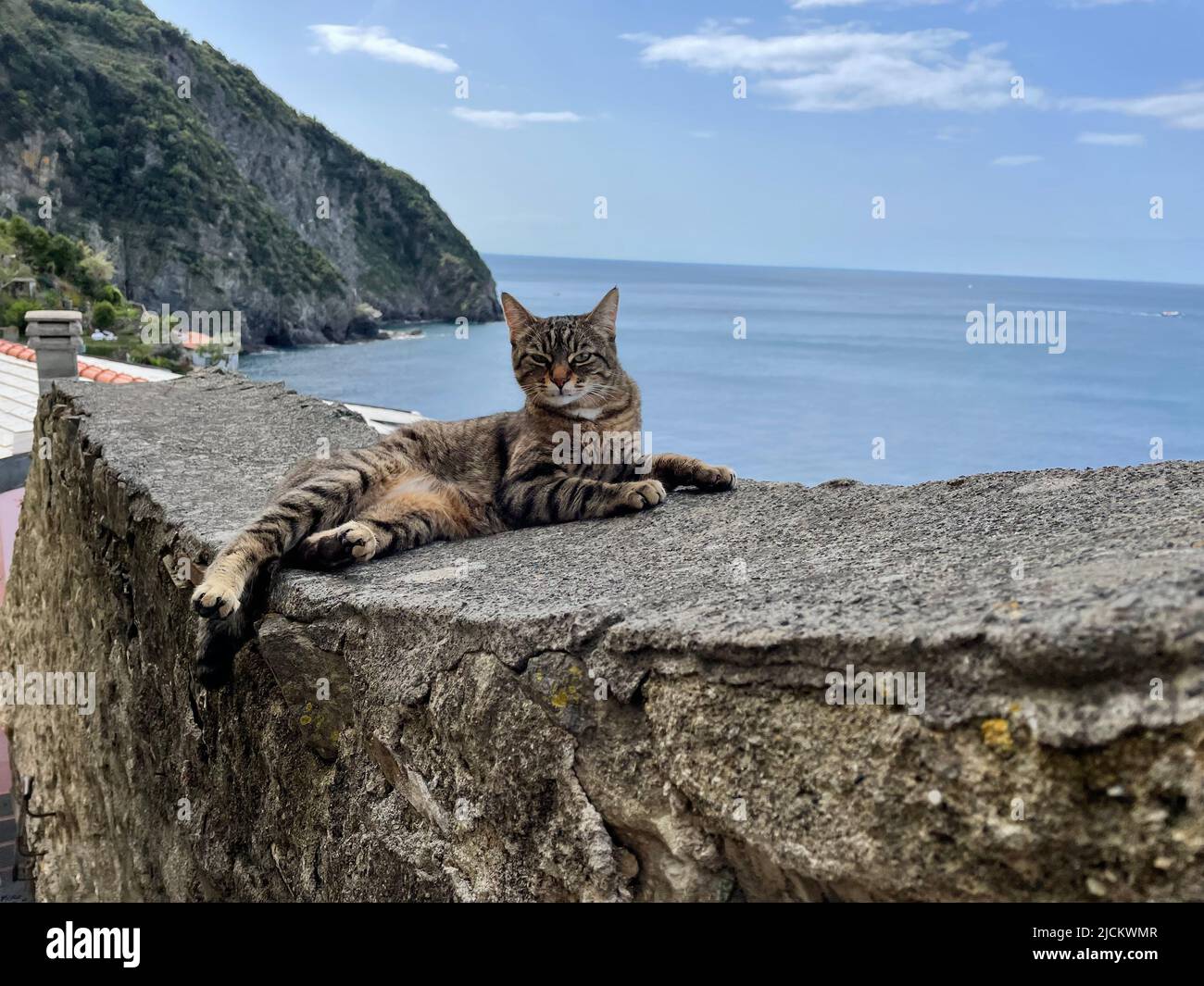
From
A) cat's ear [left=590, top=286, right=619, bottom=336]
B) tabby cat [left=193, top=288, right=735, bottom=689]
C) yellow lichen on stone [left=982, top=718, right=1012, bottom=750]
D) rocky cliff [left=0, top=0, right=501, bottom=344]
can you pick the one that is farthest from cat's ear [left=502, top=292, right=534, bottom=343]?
rocky cliff [left=0, top=0, right=501, bottom=344]

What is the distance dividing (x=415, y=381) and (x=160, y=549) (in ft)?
148

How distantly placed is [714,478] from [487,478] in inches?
38.4

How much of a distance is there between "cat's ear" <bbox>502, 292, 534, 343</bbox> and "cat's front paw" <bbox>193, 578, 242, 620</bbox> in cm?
174

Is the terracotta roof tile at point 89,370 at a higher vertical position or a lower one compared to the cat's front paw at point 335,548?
higher

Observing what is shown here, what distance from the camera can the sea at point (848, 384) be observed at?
37.1 m

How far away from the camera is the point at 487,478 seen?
433 centimetres

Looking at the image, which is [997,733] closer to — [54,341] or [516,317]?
[516,317]

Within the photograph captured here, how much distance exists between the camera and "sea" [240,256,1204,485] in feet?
122

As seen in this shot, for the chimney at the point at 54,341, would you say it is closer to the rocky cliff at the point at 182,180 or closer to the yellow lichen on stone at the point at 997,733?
the yellow lichen on stone at the point at 997,733

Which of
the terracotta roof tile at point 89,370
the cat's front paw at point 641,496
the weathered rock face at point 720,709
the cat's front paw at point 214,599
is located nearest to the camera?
the weathered rock face at point 720,709

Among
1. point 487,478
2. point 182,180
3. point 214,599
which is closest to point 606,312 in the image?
point 487,478

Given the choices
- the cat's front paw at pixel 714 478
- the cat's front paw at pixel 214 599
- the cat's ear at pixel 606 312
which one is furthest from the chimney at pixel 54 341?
the cat's front paw at pixel 714 478

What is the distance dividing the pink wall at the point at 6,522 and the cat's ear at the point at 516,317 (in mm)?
7501

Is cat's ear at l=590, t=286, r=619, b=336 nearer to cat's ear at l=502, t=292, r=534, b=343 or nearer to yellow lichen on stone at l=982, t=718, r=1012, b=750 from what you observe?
cat's ear at l=502, t=292, r=534, b=343
